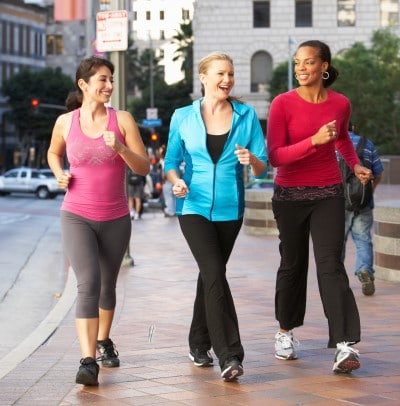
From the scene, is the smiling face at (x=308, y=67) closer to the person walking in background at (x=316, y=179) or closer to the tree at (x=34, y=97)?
the person walking in background at (x=316, y=179)

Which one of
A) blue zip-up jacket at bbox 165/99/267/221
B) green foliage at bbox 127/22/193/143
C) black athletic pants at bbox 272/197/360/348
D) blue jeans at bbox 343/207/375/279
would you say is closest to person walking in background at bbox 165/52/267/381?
blue zip-up jacket at bbox 165/99/267/221

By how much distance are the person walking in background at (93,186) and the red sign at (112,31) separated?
8.78 metres

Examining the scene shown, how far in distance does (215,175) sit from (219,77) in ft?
1.79

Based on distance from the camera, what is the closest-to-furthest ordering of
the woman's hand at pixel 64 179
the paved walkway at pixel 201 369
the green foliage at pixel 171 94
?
the paved walkway at pixel 201 369 → the woman's hand at pixel 64 179 → the green foliage at pixel 171 94

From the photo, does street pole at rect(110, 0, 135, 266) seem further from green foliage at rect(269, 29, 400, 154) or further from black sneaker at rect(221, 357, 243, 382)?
green foliage at rect(269, 29, 400, 154)

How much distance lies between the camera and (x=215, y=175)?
26.2 feet

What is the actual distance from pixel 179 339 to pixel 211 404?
2.78 meters

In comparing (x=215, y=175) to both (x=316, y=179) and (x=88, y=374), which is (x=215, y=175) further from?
(x=88, y=374)

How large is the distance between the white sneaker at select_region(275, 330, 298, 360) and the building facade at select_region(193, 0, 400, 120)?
3096 inches

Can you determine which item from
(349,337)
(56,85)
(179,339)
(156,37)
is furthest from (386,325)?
(156,37)

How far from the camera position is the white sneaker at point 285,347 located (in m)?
8.59

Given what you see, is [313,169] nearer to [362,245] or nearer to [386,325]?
[386,325]

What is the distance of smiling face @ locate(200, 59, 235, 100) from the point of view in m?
7.96

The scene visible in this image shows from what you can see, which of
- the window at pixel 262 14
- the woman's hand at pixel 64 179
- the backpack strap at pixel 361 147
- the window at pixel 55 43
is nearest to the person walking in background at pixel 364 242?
the backpack strap at pixel 361 147
